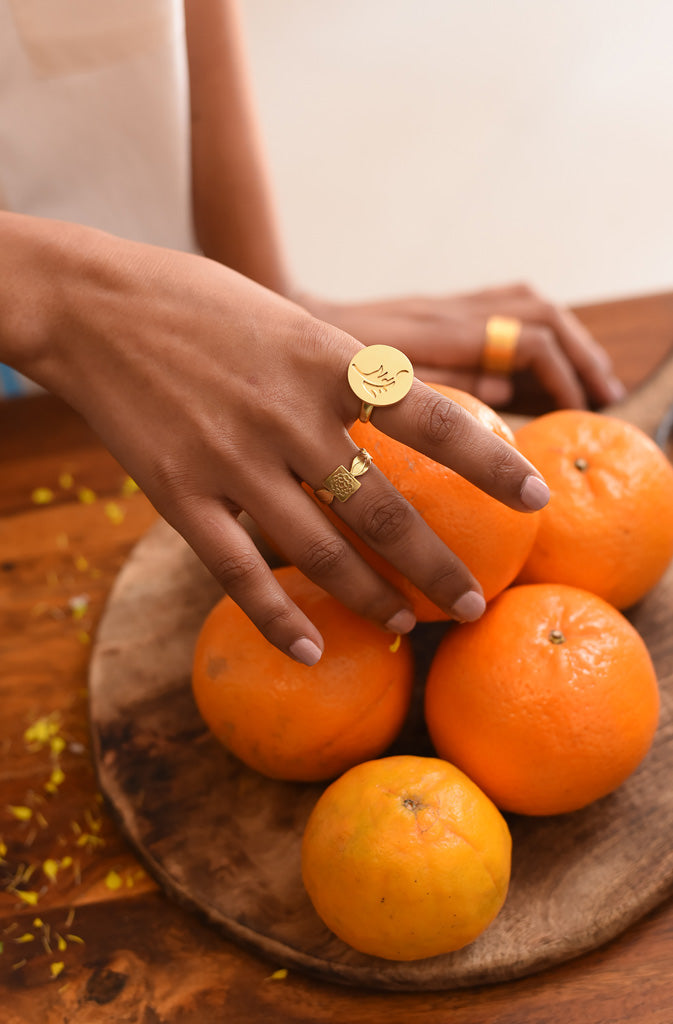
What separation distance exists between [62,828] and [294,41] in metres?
2.80

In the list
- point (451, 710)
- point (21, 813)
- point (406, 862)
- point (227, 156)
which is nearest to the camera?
point (406, 862)

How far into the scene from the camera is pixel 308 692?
70 centimetres

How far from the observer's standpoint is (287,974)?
708 millimetres

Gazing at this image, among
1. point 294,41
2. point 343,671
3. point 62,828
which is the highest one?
point 294,41

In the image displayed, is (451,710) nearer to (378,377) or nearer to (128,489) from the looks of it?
(378,377)

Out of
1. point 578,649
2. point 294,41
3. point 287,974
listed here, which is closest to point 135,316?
point 578,649

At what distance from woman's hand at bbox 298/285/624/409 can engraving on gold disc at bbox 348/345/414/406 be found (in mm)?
548

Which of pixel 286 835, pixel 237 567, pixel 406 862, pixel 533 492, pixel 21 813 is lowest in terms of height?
pixel 21 813

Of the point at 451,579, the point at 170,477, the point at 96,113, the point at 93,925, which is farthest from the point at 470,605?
the point at 96,113

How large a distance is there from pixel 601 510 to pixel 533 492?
18 cm

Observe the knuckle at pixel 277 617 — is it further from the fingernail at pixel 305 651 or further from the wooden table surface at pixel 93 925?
the wooden table surface at pixel 93 925

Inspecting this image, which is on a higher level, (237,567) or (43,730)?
(237,567)

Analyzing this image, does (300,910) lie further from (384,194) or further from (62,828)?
(384,194)

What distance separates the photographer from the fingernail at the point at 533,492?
0.64 metres
